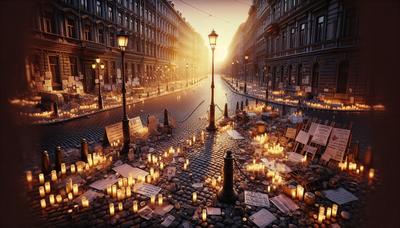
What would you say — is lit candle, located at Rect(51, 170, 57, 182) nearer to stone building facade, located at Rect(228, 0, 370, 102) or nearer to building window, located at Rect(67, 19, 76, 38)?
stone building facade, located at Rect(228, 0, 370, 102)

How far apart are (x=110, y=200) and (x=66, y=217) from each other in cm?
87

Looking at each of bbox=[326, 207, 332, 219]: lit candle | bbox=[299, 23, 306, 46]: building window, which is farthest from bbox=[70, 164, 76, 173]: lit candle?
bbox=[299, 23, 306, 46]: building window

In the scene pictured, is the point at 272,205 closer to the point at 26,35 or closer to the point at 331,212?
the point at 331,212

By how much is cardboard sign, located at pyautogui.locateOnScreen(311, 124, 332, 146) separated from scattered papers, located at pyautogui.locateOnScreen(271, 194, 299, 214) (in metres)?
2.93

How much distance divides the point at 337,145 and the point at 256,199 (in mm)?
3485

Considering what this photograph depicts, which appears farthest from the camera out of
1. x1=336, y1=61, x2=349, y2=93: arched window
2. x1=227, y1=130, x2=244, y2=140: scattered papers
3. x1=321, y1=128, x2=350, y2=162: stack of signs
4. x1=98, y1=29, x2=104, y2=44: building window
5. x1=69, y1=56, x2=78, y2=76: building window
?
x1=98, y1=29, x2=104, y2=44: building window

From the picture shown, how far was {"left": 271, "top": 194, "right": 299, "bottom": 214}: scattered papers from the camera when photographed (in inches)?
174

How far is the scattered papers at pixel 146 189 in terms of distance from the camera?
5.00 metres

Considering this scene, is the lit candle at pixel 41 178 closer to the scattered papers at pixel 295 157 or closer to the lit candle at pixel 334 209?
the lit candle at pixel 334 209

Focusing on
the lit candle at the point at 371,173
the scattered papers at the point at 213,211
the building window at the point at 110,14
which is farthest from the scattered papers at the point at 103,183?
the building window at the point at 110,14

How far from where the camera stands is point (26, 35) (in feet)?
8.32

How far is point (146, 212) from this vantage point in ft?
14.1

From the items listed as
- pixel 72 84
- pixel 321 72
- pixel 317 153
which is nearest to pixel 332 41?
pixel 321 72

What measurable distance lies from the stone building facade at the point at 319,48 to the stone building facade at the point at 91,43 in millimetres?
20249
